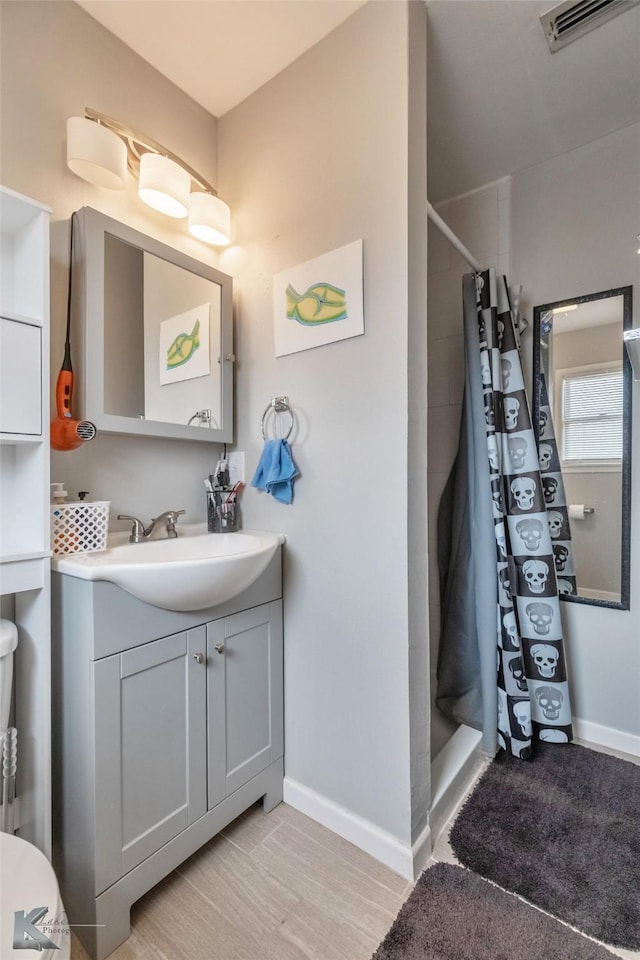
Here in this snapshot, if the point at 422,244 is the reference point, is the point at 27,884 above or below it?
below

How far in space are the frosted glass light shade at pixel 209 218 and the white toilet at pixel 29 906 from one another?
5.63 ft

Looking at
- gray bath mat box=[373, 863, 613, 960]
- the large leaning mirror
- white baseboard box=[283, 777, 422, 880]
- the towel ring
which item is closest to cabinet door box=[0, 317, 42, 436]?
the towel ring

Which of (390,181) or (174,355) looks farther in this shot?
(174,355)

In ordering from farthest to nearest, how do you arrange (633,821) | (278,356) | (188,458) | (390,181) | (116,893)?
(188,458)
(278,356)
(633,821)
(390,181)
(116,893)

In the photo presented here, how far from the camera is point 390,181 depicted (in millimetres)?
1193

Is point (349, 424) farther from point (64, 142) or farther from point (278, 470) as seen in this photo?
point (64, 142)

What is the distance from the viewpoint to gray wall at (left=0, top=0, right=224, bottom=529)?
45.3 inches

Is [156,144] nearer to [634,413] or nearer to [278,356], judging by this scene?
[278,356]

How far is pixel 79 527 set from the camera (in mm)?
1151

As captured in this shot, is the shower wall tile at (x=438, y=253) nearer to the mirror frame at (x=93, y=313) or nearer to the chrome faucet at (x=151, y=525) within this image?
the mirror frame at (x=93, y=313)

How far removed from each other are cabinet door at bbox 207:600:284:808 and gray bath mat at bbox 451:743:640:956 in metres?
0.64

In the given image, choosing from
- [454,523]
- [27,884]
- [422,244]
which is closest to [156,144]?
[422,244]

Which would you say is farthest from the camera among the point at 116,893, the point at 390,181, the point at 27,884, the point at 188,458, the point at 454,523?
the point at 454,523

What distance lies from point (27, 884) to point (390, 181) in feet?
5.62
